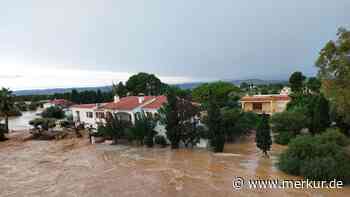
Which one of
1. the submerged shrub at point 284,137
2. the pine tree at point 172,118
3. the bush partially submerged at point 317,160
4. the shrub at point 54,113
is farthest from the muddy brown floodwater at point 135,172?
the shrub at point 54,113

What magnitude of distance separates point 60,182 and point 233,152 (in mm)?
11984

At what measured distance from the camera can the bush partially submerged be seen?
38.9 feet

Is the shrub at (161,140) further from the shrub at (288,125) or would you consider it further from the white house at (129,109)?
the shrub at (288,125)

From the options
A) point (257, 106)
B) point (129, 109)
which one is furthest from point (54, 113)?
point (257, 106)

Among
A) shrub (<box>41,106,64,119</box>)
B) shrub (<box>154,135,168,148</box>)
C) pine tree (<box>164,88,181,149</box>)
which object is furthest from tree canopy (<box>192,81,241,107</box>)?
shrub (<box>41,106,64,119</box>)

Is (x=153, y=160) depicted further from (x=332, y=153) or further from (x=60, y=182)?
(x=332, y=153)

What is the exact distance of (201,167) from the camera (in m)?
15.1

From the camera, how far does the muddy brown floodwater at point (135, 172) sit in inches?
463

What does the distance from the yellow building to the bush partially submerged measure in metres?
20.7

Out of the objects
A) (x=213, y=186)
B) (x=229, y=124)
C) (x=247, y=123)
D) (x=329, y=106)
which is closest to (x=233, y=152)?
(x=229, y=124)

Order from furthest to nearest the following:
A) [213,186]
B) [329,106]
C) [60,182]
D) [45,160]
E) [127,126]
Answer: [127,126] → [329,106] → [45,160] → [60,182] → [213,186]

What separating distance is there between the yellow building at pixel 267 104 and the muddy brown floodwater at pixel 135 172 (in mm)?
14990

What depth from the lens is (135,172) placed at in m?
14.6

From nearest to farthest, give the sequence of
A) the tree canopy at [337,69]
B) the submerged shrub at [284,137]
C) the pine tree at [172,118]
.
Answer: the tree canopy at [337,69]
the pine tree at [172,118]
the submerged shrub at [284,137]
